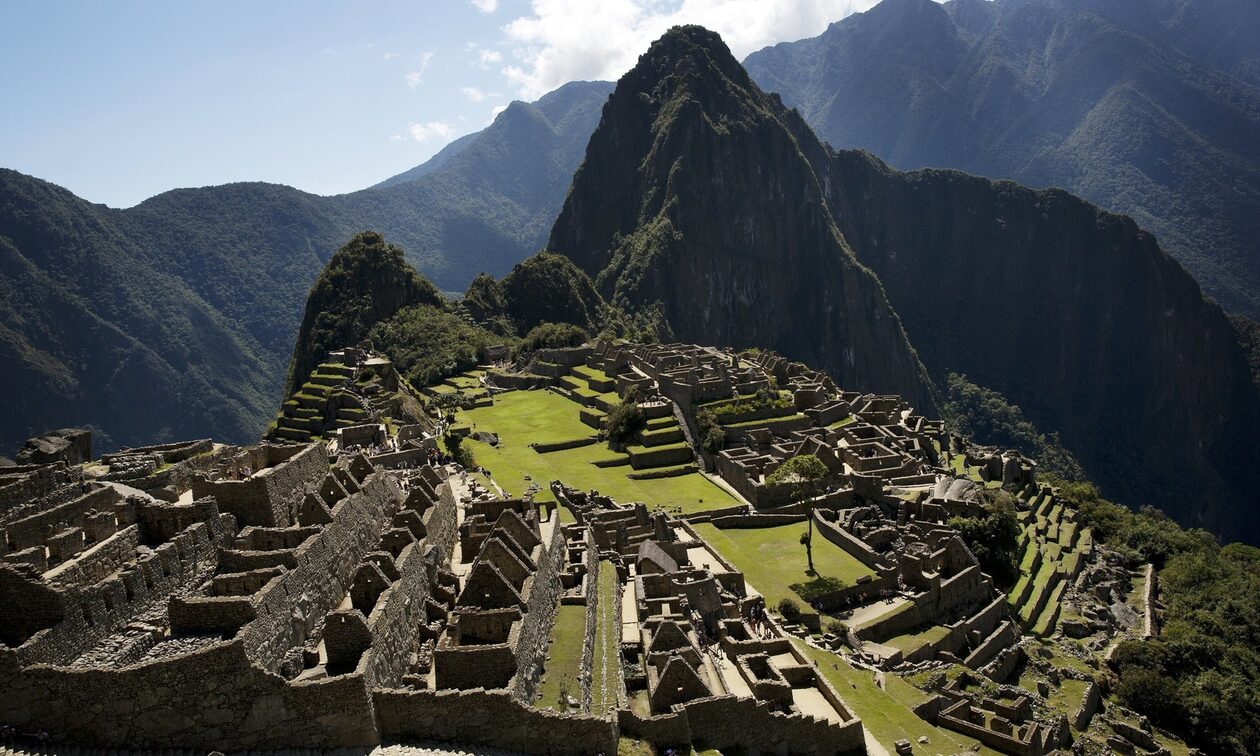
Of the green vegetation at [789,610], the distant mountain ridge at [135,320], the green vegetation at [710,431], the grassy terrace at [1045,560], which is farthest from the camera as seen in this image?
the distant mountain ridge at [135,320]

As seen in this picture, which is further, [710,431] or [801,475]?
[710,431]

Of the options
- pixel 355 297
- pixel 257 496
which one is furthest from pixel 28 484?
pixel 355 297

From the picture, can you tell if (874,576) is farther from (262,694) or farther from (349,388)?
(349,388)

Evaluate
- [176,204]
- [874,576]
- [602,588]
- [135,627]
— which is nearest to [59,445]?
[135,627]

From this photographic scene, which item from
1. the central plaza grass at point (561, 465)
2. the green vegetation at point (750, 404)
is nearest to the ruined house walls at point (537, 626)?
the central plaza grass at point (561, 465)

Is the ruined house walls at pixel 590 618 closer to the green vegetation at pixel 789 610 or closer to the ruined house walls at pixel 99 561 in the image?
the green vegetation at pixel 789 610

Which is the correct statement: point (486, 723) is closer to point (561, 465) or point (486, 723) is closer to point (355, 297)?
point (561, 465)
